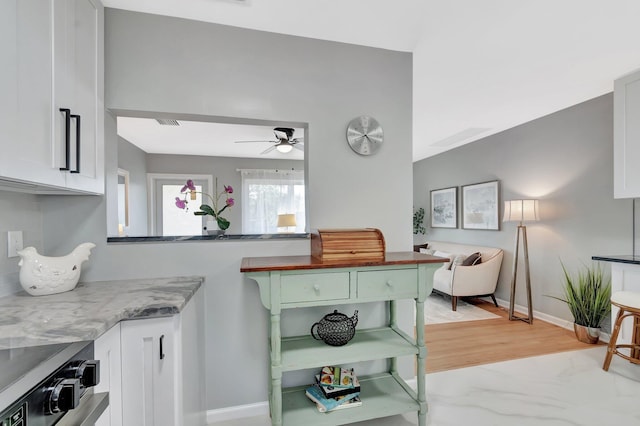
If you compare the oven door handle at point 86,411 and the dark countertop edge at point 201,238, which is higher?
the dark countertop edge at point 201,238

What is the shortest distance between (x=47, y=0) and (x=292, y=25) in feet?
3.78

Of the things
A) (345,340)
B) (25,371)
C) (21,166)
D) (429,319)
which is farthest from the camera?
(429,319)

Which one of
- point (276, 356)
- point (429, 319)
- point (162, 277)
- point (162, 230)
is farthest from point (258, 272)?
point (162, 230)

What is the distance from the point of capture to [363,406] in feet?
5.60

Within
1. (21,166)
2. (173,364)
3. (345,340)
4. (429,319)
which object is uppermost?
(21,166)

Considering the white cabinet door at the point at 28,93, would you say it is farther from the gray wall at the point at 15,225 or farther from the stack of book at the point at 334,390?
the stack of book at the point at 334,390

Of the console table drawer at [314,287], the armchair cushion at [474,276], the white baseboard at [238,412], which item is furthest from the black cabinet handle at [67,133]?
the armchair cushion at [474,276]

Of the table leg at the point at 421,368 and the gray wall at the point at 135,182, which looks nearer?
the table leg at the point at 421,368

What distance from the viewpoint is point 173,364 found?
1212 millimetres

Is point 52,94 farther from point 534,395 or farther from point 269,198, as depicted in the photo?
point 269,198

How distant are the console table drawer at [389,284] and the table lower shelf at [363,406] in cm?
62

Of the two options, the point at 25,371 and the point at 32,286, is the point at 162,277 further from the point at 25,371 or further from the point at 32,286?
the point at 25,371

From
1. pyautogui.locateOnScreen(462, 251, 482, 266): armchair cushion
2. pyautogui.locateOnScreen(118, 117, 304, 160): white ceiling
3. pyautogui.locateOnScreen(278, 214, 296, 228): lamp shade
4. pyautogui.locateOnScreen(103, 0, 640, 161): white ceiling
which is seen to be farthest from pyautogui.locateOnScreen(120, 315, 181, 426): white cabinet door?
pyautogui.locateOnScreen(462, 251, 482, 266): armchair cushion

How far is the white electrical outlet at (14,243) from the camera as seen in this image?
1.41 meters
